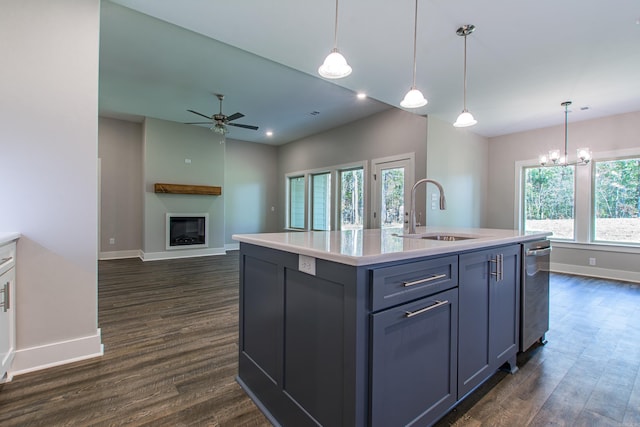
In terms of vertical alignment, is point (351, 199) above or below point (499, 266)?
above

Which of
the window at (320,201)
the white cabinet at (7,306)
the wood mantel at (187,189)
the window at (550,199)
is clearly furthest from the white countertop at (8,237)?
the window at (550,199)

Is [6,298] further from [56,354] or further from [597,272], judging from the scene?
[597,272]

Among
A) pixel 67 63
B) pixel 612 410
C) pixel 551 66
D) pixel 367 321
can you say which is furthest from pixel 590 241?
pixel 67 63

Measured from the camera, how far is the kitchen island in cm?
111

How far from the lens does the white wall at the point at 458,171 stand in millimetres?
4770

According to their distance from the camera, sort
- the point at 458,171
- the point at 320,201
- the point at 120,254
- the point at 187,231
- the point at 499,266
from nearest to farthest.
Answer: the point at 499,266, the point at 458,171, the point at 120,254, the point at 187,231, the point at 320,201

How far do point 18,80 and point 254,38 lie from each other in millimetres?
1738

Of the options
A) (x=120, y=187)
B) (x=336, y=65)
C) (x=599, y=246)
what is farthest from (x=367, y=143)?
(x=120, y=187)

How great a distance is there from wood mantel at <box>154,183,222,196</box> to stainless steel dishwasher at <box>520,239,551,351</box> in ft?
20.1

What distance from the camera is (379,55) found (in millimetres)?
2980

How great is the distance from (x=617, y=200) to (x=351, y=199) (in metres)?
4.42

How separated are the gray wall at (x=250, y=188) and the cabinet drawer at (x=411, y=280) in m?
6.85

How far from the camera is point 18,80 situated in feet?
6.33

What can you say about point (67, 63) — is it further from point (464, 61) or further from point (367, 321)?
point (464, 61)
